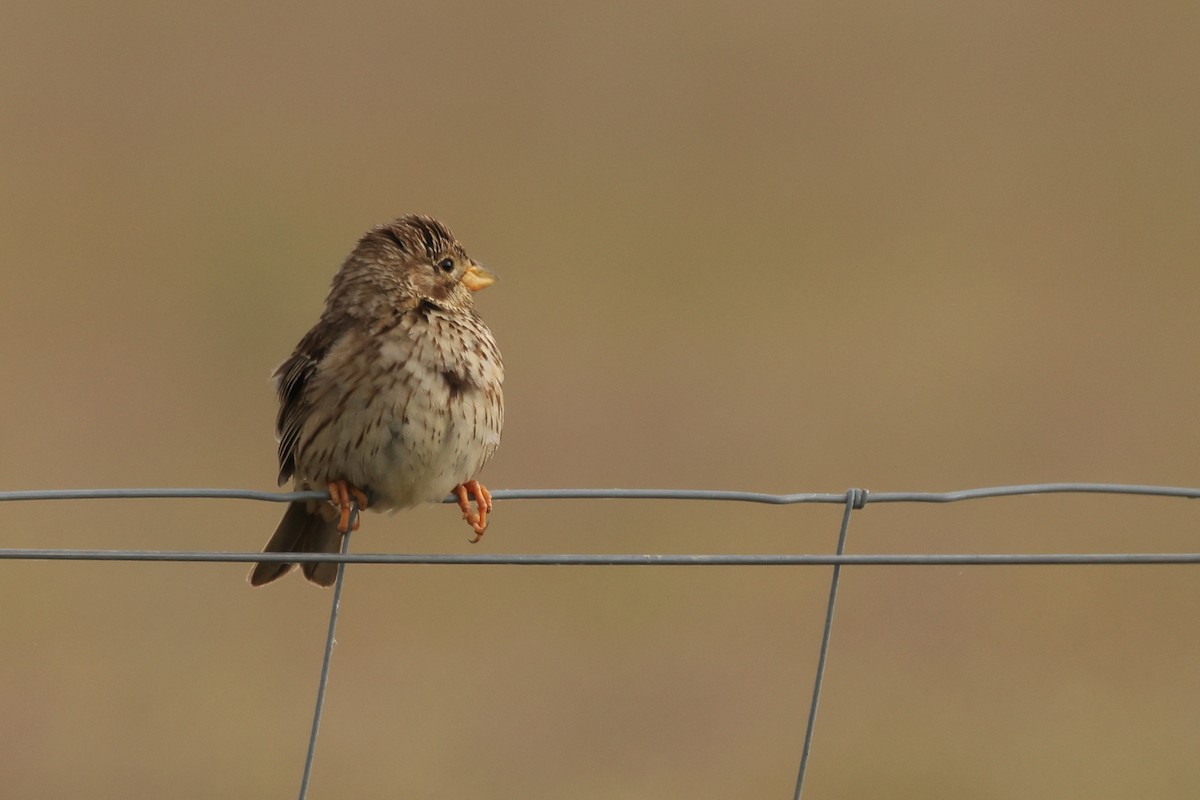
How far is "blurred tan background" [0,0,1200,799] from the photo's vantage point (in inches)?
481

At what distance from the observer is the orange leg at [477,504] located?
21.3 ft

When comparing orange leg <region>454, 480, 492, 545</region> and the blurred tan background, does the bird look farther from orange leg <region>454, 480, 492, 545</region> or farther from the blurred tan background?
the blurred tan background

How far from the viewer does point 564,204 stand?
20.7m

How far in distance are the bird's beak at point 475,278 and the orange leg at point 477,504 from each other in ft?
2.44

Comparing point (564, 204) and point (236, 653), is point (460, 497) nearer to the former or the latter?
point (236, 653)

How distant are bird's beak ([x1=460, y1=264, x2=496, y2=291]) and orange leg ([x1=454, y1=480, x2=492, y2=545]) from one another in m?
0.74


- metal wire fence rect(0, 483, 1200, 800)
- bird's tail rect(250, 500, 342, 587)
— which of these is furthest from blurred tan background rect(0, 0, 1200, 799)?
metal wire fence rect(0, 483, 1200, 800)

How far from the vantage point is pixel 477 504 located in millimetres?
6664

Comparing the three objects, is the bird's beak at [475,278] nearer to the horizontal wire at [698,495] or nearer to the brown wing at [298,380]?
the brown wing at [298,380]

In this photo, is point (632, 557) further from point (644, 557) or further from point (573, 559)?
point (573, 559)

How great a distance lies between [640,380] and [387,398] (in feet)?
34.5

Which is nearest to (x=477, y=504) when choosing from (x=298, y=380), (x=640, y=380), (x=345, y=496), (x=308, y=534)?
(x=345, y=496)

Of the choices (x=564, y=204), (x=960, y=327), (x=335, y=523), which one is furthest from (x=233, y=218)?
(x=335, y=523)

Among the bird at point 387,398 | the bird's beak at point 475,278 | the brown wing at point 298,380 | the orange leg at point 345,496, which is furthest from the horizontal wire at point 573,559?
the bird's beak at point 475,278
